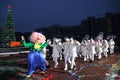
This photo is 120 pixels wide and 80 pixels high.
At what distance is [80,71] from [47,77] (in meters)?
2.35

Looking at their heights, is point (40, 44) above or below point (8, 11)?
below

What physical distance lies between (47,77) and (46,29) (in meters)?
71.8

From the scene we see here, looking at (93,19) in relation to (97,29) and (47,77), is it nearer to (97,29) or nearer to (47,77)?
(97,29)

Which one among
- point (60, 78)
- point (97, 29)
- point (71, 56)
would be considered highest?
point (97, 29)

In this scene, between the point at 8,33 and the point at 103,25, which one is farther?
the point at 103,25

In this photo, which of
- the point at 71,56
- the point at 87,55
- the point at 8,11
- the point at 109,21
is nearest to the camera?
the point at 71,56

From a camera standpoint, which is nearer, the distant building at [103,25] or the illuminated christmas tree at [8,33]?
the illuminated christmas tree at [8,33]

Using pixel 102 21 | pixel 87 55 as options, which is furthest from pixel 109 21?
pixel 87 55

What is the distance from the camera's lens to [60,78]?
13.5 metres

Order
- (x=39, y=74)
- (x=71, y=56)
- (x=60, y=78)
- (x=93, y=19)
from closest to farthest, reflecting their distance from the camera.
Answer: (x=60, y=78) < (x=39, y=74) < (x=71, y=56) < (x=93, y=19)

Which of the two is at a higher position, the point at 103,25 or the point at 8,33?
the point at 103,25

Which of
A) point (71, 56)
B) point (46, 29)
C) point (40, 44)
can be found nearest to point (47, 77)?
point (40, 44)

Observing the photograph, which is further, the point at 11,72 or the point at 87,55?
the point at 87,55

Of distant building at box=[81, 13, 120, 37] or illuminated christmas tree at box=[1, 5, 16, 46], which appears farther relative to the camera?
distant building at box=[81, 13, 120, 37]
